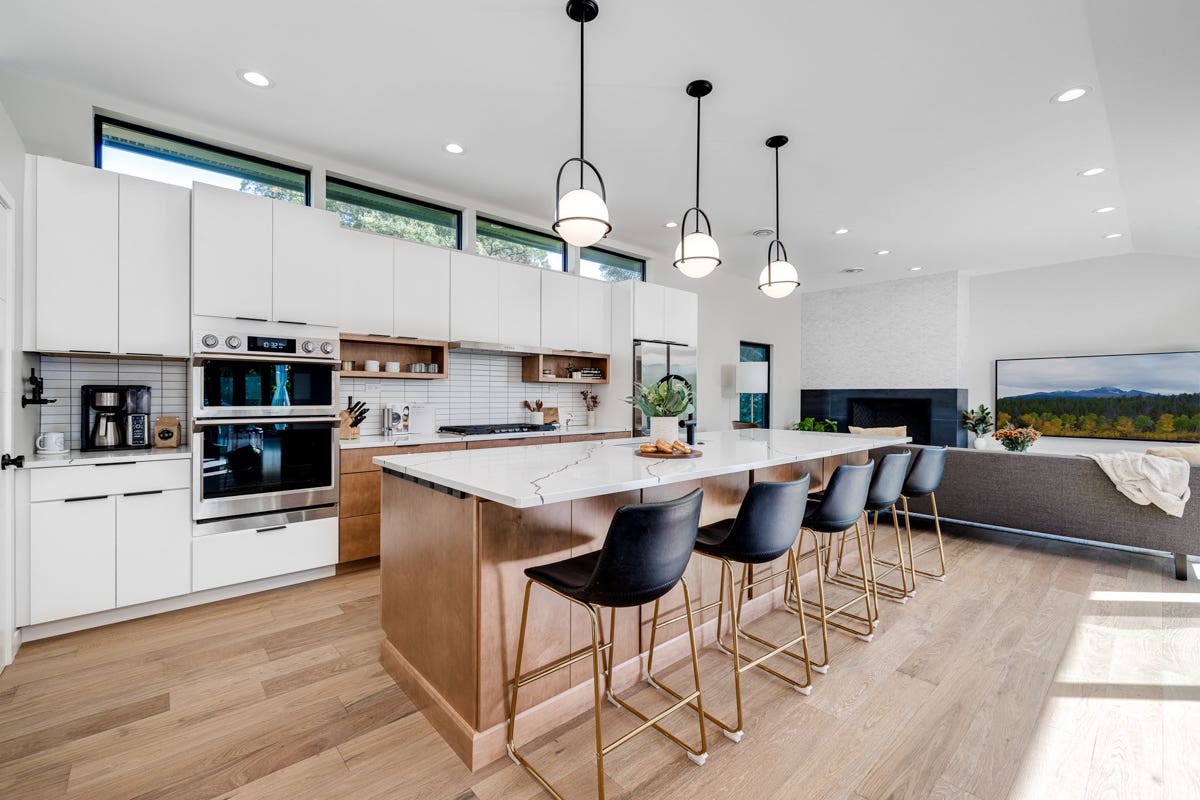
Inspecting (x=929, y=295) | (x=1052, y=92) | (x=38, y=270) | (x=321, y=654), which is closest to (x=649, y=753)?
(x=321, y=654)

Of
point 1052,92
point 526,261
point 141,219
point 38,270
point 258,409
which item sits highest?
point 1052,92

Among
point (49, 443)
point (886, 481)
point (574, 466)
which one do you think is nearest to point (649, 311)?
point (886, 481)

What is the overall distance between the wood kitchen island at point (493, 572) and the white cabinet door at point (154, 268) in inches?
67.9

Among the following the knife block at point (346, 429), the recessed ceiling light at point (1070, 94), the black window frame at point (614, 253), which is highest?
the recessed ceiling light at point (1070, 94)

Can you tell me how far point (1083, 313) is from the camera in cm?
632

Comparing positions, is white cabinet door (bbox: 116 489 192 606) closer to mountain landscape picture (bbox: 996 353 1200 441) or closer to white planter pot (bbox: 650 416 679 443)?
white planter pot (bbox: 650 416 679 443)

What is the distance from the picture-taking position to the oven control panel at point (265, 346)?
2955 millimetres

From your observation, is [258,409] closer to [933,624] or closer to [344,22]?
[344,22]

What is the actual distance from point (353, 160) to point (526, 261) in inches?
67.3

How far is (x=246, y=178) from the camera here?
3627 mm

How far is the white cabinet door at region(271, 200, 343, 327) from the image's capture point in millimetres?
3215

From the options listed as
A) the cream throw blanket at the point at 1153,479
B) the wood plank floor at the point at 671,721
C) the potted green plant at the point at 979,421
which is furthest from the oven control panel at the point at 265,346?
the potted green plant at the point at 979,421

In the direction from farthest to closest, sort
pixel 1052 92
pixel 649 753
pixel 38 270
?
pixel 1052 92
pixel 38 270
pixel 649 753

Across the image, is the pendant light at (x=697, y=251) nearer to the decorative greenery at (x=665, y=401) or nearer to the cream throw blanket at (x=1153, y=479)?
the decorative greenery at (x=665, y=401)
